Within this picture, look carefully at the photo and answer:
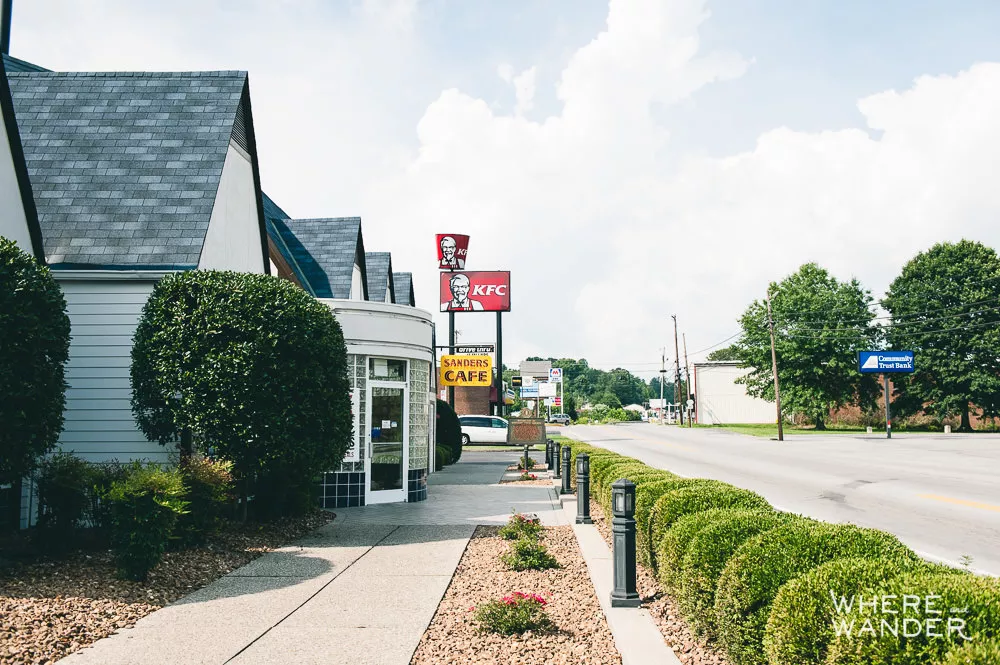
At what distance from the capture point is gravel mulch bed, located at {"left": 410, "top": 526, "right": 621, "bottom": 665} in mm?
5371

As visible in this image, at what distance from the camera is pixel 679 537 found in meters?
5.92

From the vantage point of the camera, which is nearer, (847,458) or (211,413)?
(211,413)

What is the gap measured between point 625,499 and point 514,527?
384 cm

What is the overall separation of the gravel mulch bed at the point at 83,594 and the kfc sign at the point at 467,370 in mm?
26158

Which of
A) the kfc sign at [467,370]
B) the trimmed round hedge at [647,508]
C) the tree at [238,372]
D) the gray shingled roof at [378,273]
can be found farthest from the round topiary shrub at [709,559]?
the kfc sign at [467,370]

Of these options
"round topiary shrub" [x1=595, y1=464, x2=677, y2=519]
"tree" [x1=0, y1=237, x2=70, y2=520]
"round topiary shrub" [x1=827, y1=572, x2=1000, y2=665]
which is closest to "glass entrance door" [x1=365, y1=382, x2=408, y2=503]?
"round topiary shrub" [x1=595, y1=464, x2=677, y2=519]

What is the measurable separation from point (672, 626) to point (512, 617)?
1.28 metres

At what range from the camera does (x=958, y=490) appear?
15883mm

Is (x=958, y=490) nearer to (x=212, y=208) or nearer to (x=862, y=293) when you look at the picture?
(x=212, y=208)

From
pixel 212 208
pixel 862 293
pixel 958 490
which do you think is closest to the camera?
pixel 212 208

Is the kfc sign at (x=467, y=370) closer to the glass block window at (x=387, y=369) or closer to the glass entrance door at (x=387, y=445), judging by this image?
the glass block window at (x=387, y=369)

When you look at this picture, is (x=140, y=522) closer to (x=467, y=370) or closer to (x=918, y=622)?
(x=918, y=622)

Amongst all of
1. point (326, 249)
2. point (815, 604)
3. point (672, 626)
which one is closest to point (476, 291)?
point (326, 249)

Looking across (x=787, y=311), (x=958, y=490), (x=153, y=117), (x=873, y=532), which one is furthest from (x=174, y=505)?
(x=787, y=311)
